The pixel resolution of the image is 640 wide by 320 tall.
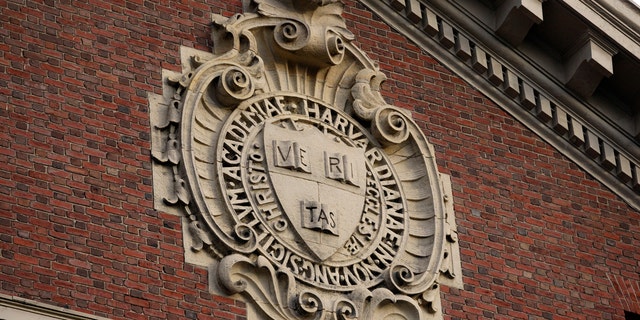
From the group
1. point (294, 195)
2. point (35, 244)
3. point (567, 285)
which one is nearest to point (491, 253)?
point (567, 285)

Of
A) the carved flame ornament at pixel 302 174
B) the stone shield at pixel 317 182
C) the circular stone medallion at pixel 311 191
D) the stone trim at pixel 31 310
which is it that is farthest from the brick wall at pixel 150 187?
the stone shield at pixel 317 182

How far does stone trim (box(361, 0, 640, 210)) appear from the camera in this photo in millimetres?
19938

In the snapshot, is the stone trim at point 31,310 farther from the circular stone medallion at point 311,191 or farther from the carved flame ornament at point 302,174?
the circular stone medallion at point 311,191

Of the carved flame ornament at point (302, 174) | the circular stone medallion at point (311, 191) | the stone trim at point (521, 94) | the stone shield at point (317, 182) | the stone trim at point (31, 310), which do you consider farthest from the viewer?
the stone trim at point (521, 94)

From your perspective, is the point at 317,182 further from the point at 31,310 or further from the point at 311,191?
the point at 31,310

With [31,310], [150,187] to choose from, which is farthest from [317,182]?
[31,310]

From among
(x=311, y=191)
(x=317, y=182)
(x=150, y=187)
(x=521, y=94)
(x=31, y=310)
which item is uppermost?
(x=521, y=94)

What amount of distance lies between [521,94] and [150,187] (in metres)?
4.31

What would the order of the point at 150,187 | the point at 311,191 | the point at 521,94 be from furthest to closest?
the point at 521,94 < the point at 311,191 < the point at 150,187

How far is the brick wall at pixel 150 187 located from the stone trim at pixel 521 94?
0.40 ft

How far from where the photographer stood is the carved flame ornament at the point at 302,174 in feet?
57.7

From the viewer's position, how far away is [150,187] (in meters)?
17.4

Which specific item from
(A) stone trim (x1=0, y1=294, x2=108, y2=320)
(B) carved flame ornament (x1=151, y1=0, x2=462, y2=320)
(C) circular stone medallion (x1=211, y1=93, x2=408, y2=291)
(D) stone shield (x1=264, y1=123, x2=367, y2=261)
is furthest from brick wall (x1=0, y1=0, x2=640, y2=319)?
(D) stone shield (x1=264, y1=123, x2=367, y2=261)

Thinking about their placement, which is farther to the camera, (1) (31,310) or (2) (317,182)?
(2) (317,182)
